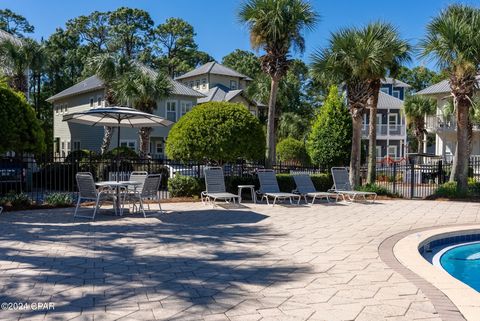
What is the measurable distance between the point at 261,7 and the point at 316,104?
3659cm

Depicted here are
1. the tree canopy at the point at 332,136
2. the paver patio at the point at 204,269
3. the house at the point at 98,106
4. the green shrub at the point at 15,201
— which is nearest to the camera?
the paver patio at the point at 204,269

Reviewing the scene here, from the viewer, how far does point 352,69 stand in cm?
1561

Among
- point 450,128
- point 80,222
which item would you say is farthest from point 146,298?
point 450,128

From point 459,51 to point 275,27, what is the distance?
20.1 ft

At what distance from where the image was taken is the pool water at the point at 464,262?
7125 mm

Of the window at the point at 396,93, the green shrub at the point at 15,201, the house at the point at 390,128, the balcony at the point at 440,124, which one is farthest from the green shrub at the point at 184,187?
the window at the point at 396,93

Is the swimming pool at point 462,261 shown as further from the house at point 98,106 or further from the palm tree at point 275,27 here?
the house at point 98,106

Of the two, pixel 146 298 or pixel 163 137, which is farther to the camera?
pixel 163 137

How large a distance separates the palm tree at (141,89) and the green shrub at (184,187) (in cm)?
1033

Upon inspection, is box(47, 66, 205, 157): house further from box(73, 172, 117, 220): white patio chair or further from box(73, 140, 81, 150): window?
box(73, 172, 117, 220): white patio chair

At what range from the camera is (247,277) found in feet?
17.7

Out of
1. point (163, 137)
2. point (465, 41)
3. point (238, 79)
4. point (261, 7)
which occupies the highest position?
point (238, 79)

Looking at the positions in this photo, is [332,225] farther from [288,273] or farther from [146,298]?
[146,298]

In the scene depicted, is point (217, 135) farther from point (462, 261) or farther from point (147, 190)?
point (462, 261)
